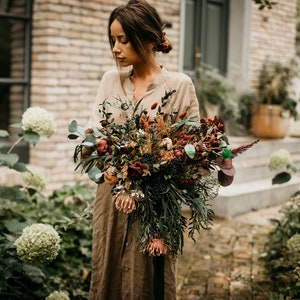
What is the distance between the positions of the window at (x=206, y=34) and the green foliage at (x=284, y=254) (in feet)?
14.0

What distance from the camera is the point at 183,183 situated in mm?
2428

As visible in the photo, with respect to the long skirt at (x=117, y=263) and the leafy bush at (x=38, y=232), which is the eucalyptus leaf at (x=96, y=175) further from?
the leafy bush at (x=38, y=232)

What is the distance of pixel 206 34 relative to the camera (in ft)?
30.0

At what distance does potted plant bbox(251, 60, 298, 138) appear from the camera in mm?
8914

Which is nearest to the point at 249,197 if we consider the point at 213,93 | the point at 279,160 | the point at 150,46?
the point at 213,93

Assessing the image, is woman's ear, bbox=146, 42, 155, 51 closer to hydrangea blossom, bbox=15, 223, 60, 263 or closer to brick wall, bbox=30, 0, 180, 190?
hydrangea blossom, bbox=15, 223, 60, 263

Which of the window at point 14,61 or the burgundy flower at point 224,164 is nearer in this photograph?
the burgundy flower at point 224,164

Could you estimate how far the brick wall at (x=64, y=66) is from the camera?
19.8 ft

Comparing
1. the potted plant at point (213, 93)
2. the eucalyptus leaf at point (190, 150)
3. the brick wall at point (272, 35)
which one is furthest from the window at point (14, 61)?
the brick wall at point (272, 35)

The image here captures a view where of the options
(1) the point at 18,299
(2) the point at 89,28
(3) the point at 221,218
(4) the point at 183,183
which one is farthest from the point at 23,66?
(4) the point at 183,183

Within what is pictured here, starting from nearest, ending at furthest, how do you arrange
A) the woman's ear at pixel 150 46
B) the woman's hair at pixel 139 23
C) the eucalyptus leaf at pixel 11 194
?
1. the woman's hair at pixel 139 23
2. the woman's ear at pixel 150 46
3. the eucalyptus leaf at pixel 11 194

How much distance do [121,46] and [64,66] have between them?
3627mm

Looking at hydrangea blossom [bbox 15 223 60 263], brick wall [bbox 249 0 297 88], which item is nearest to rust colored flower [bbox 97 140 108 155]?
hydrangea blossom [bbox 15 223 60 263]

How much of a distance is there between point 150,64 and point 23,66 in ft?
12.0
